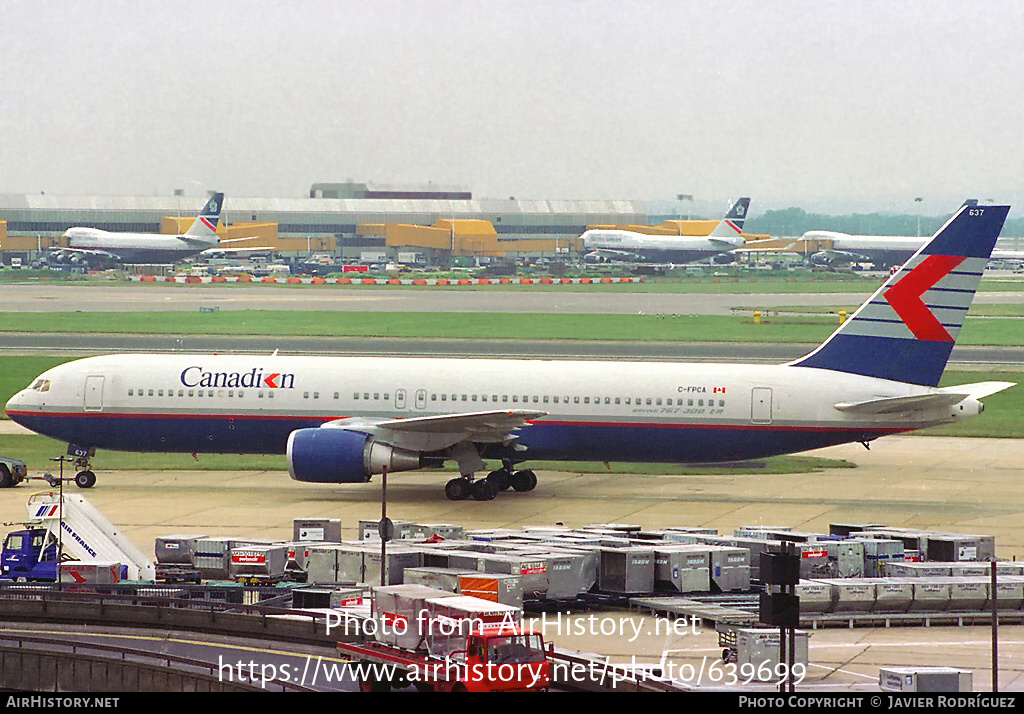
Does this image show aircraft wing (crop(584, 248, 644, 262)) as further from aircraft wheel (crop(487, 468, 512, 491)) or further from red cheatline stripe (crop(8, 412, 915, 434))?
red cheatline stripe (crop(8, 412, 915, 434))

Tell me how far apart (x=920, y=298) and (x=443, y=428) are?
16.5 m

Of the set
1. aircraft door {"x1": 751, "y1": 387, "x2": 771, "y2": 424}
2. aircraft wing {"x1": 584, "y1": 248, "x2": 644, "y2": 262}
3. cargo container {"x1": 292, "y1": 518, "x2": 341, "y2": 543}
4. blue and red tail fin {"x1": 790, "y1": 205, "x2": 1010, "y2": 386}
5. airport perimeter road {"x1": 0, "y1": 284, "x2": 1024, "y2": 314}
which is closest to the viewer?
cargo container {"x1": 292, "y1": 518, "x2": 341, "y2": 543}

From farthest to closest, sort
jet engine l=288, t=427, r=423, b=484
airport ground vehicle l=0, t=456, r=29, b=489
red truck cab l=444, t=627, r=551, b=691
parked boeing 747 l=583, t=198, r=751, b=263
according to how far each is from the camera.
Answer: parked boeing 747 l=583, t=198, r=751, b=263 < airport ground vehicle l=0, t=456, r=29, b=489 < jet engine l=288, t=427, r=423, b=484 < red truck cab l=444, t=627, r=551, b=691

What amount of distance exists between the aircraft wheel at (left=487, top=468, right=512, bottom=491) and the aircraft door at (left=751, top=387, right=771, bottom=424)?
329 inches

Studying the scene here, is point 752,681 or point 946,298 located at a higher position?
point 946,298

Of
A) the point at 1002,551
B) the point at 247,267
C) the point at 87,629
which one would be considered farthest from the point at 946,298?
the point at 247,267

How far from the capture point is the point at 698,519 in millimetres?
44219

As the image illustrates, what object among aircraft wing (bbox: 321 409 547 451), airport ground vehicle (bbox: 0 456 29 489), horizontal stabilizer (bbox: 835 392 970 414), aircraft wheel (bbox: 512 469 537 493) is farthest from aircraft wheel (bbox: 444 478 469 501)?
airport ground vehicle (bbox: 0 456 29 489)

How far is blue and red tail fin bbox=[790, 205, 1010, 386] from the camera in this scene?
159ft

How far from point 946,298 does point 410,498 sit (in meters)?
19.0

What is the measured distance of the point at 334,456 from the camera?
150ft

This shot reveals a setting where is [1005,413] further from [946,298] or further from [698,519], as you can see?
[698,519]

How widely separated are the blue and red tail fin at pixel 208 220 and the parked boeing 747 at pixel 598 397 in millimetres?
135533

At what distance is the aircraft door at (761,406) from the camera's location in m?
48.2
